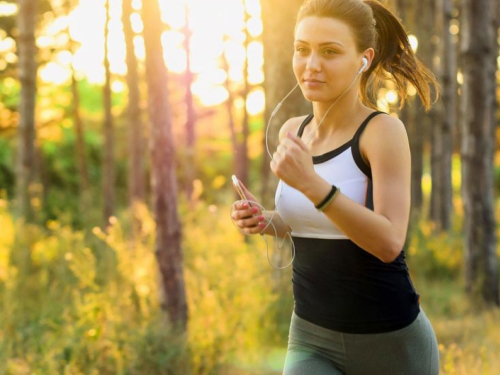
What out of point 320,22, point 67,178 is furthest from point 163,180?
point 67,178

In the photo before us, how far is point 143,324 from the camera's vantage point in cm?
550

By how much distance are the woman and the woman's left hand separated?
176 millimetres

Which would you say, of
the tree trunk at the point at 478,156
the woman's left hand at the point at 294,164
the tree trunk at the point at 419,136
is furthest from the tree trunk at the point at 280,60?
the tree trunk at the point at 419,136

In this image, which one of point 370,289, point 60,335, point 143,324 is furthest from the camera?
point 60,335

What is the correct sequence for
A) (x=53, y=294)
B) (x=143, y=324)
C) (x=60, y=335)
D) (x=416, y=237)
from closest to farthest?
1. (x=143, y=324)
2. (x=60, y=335)
3. (x=53, y=294)
4. (x=416, y=237)

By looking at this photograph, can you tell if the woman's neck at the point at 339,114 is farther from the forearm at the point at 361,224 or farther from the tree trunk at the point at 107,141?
the tree trunk at the point at 107,141

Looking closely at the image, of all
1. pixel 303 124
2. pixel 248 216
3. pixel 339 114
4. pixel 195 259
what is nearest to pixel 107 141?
pixel 195 259

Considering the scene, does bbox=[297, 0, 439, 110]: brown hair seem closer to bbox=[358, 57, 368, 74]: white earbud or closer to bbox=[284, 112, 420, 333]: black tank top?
bbox=[358, 57, 368, 74]: white earbud

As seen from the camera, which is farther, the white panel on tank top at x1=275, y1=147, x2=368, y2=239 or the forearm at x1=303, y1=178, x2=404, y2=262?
the white panel on tank top at x1=275, y1=147, x2=368, y2=239

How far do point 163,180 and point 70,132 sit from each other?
2373cm

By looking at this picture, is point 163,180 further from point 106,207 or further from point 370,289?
point 106,207

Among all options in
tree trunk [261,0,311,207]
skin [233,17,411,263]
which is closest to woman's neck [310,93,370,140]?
skin [233,17,411,263]

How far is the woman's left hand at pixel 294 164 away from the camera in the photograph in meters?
2.07

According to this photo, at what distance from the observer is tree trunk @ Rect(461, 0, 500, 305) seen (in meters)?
8.14
